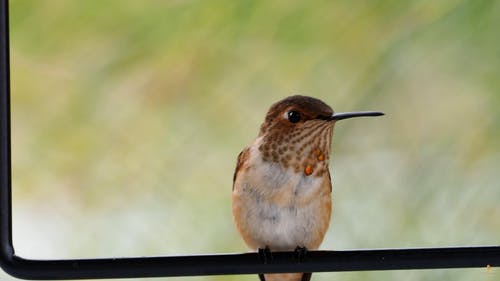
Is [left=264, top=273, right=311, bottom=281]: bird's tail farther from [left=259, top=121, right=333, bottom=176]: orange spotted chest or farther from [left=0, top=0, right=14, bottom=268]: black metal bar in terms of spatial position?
[left=0, top=0, right=14, bottom=268]: black metal bar

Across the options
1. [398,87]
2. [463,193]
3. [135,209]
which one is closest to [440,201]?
[463,193]

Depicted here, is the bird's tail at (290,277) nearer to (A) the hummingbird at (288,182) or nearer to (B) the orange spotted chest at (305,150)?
(A) the hummingbird at (288,182)

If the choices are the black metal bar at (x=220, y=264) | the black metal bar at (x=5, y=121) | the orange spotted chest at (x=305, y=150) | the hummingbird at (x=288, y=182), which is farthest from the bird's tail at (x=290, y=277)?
the black metal bar at (x=5, y=121)

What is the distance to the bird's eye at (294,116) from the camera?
7.45 feet

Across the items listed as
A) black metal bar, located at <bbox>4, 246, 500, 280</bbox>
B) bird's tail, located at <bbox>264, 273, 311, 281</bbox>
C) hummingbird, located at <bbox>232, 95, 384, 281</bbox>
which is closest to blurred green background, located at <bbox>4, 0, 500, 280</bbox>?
bird's tail, located at <bbox>264, 273, 311, 281</bbox>

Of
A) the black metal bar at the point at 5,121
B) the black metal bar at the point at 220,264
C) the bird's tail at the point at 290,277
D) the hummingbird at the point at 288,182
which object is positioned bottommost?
the black metal bar at the point at 220,264

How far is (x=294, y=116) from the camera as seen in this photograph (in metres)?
2.28

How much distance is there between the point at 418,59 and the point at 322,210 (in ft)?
4.74

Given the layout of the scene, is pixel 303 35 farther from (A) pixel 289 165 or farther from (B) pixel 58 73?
(A) pixel 289 165

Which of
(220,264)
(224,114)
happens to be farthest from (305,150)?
(224,114)

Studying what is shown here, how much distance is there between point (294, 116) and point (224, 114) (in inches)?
51.4

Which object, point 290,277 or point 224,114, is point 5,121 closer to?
point 290,277

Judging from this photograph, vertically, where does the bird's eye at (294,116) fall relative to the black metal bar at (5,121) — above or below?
above

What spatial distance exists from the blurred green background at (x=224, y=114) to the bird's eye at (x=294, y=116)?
114 centimetres
